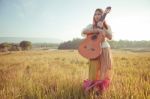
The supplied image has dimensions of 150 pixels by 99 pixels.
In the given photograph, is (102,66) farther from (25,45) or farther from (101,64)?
(25,45)

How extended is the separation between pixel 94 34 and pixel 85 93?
115cm

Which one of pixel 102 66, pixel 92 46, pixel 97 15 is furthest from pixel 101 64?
pixel 97 15

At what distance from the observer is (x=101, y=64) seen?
3.98 meters

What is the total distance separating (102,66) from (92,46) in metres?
0.42

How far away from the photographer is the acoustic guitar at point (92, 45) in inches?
156

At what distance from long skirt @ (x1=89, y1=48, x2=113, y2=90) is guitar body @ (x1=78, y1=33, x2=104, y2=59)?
0.11 meters

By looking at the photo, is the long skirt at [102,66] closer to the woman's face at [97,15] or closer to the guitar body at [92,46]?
the guitar body at [92,46]

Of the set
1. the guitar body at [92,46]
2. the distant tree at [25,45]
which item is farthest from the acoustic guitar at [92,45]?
the distant tree at [25,45]

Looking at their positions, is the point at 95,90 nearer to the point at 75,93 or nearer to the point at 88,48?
the point at 75,93

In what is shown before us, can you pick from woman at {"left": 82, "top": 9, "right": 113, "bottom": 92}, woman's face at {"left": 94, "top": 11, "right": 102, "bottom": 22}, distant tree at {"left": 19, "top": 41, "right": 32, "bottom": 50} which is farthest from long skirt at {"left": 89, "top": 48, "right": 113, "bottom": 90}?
distant tree at {"left": 19, "top": 41, "right": 32, "bottom": 50}

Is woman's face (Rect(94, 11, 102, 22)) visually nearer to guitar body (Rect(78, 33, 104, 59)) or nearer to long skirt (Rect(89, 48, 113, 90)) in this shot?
guitar body (Rect(78, 33, 104, 59))

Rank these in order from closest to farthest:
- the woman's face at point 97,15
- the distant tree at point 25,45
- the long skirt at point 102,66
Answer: the long skirt at point 102,66 → the woman's face at point 97,15 → the distant tree at point 25,45

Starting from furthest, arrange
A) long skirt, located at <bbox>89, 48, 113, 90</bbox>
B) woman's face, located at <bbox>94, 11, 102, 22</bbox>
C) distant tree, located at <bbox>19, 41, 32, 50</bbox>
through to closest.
→ distant tree, located at <bbox>19, 41, 32, 50</bbox>
woman's face, located at <bbox>94, 11, 102, 22</bbox>
long skirt, located at <bbox>89, 48, 113, 90</bbox>

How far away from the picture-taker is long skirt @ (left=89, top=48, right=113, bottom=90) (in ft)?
12.9
